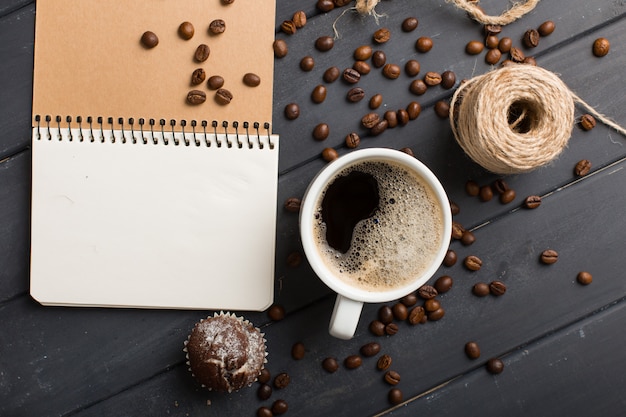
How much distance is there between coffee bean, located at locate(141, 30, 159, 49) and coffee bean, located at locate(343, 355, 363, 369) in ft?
2.03

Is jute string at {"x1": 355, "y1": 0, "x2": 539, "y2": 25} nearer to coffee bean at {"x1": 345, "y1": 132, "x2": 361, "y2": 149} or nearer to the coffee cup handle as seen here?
coffee bean at {"x1": 345, "y1": 132, "x2": 361, "y2": 149}

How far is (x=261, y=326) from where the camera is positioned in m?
1.11

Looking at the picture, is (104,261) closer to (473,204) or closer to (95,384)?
(95,384)

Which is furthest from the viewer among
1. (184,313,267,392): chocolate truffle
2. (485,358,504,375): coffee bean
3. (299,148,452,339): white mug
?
(485,358,504,375): coffee bean

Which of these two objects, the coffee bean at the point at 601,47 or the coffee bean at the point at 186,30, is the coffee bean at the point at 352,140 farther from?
the coffee bean at the point at 601,47

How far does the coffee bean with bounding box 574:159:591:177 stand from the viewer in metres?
1.10

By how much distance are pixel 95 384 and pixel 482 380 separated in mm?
662

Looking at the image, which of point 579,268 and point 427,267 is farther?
point 579,268

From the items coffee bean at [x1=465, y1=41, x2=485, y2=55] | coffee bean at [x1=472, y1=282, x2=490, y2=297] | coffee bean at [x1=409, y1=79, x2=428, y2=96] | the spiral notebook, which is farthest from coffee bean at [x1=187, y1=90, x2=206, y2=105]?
coffee bean at [x1=472, y1=282, x2=490, y2=297]

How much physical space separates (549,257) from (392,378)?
0.34 metres

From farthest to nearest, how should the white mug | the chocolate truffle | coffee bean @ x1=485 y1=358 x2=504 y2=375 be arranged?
coffee bean @ x1=485 y1=358 x2=504 y2=375, the chocolate truffle, the white mug

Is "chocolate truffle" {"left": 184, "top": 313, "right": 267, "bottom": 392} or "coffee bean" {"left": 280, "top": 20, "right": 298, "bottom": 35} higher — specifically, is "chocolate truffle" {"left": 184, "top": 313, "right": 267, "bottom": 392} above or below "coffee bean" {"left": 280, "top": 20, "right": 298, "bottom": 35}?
below

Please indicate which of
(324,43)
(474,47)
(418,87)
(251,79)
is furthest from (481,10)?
(251,79)

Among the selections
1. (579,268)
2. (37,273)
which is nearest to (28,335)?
(37,273)
